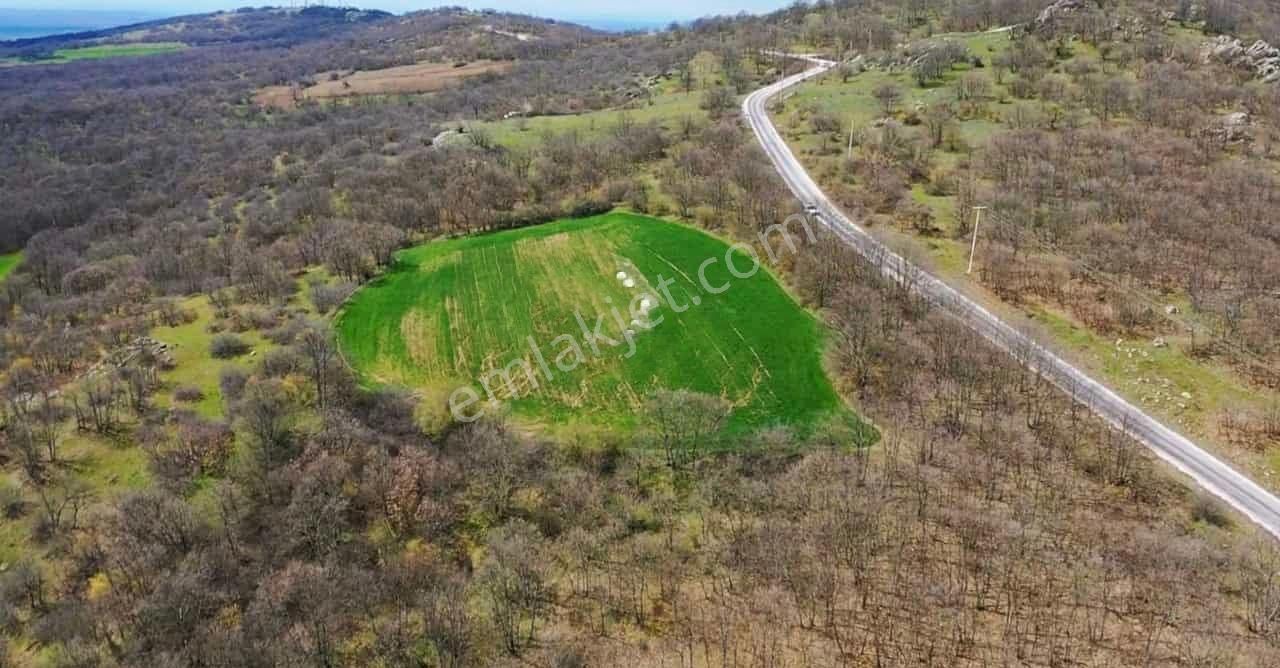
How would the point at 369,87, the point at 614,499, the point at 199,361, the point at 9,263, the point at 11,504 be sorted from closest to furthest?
the point at 11,504 → the point at 614,499 → the point at 199,361 → the point at 9,263 → the point at 369,87

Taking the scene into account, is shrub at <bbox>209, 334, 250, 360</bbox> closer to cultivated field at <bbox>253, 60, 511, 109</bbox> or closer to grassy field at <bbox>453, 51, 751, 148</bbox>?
grassy field at <bbox>453, 51, 751, 148</bbox>

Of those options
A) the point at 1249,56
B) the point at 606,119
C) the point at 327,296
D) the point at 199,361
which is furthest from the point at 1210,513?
the point at 606,119

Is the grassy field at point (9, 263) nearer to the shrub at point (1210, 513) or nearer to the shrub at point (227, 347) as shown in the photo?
the shrub at point (227, 347)

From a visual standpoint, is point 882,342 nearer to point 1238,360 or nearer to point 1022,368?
point 1022,368

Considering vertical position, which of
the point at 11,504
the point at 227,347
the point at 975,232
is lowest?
the point at 11,504

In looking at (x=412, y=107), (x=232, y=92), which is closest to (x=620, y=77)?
(x=412, y=107)

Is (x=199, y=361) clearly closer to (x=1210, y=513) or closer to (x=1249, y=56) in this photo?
(x=1210, y=513)
